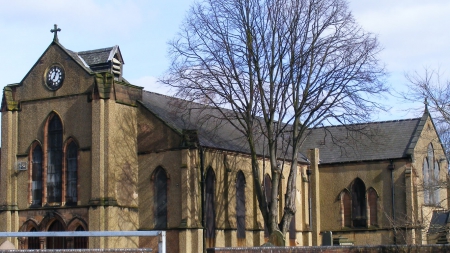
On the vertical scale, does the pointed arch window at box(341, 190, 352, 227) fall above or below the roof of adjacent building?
below

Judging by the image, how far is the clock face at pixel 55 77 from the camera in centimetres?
4050

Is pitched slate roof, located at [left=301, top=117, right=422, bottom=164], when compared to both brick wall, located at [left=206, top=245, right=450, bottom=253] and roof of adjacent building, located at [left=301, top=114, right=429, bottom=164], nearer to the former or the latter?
roof of adjacent building, located at [left=301, top=114, right=429, bottom=164]

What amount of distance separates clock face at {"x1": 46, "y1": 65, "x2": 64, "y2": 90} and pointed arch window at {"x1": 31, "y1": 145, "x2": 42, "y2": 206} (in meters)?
3.13

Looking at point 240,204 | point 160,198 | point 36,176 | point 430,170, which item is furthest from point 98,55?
point 430,170

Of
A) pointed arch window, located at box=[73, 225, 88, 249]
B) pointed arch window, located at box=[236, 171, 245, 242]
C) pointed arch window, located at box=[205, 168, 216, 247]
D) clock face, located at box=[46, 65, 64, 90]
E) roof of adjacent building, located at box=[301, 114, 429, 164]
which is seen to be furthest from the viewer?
roof of adjacent building, located at box=[301, 114, 429, 164]

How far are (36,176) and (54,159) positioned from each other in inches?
52.1

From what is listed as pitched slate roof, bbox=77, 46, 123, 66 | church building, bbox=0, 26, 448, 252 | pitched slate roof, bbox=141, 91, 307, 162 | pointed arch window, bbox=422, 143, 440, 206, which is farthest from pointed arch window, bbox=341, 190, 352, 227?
pitched slate roof, bbox=77, 46, 123, 66

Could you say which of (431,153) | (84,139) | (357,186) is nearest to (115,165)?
(84,139)

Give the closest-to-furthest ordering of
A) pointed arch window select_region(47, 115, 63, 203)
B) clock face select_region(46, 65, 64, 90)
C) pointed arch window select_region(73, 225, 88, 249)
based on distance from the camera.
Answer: pointed arch window select_region(73, 225, 88, 249)
pointed arch window select_region(47, 115, 63, 203)
clock face select_region(46, 65, 64, 90)

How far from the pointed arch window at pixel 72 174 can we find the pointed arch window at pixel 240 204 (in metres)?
8.97

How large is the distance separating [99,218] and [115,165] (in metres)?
2.81

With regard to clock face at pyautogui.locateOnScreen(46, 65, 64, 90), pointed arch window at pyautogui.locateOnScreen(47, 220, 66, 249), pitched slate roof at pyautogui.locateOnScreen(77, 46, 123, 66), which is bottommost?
pointed arch window at pyautogui.locateOnScreen(47, 220, 66, 249)

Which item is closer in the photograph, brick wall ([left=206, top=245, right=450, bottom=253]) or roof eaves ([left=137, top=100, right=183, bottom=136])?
brick wall ([left=206, top=245, right=450, bottom=253])

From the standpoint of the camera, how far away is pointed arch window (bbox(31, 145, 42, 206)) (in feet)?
132
